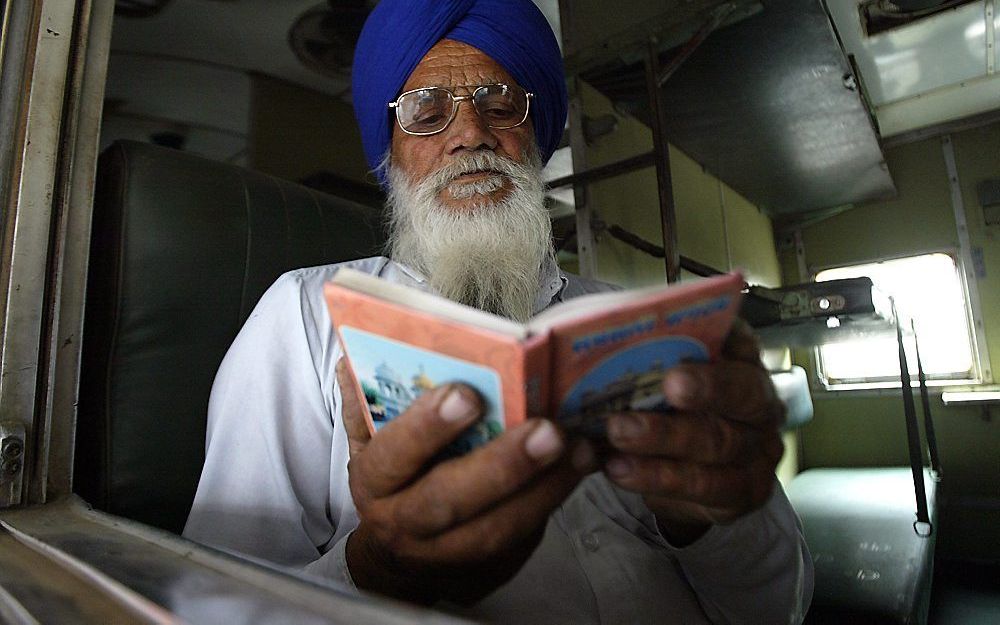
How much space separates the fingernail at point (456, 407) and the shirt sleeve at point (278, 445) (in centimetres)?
48

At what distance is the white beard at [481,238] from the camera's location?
93cm

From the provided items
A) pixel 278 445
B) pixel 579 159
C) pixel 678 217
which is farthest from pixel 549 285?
pixel 678 217

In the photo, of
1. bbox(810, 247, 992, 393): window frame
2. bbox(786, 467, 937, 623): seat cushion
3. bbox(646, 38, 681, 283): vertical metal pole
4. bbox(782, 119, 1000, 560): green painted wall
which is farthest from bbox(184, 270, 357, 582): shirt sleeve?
bbox(782, 119, 1000, 560): green painted wall

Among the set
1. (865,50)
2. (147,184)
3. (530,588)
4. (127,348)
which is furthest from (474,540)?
(865,50)

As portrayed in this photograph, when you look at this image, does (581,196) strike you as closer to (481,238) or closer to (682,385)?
(481,238)

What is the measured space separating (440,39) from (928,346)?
2.90m

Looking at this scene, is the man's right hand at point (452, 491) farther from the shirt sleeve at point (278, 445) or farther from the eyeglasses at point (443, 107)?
the eyeglasses at point (443, 107)

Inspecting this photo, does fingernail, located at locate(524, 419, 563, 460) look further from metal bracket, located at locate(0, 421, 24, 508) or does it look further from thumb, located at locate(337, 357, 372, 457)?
metal bracket, located at locate(0, 421, 24, 508)

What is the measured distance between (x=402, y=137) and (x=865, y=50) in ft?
7.79

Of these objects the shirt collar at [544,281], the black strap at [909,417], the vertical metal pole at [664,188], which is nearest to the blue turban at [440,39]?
the shirt collar at [544,281]

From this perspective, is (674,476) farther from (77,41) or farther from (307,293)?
(77,41)

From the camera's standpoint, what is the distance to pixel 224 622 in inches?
11.1

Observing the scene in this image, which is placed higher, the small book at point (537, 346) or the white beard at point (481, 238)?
the white beard at point (481, 238)

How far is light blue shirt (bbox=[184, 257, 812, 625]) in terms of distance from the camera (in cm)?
67
